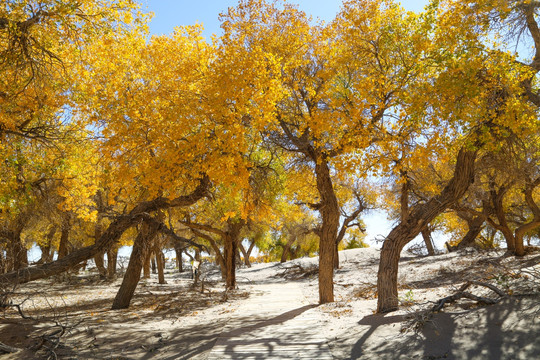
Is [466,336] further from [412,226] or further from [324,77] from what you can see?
[324,77]

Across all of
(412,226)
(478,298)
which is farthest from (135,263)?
(478,298)

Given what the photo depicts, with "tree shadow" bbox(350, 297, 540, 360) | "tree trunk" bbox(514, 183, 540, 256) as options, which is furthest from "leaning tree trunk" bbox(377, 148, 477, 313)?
"tree trunk" bbox(514, 183, 540, 256)

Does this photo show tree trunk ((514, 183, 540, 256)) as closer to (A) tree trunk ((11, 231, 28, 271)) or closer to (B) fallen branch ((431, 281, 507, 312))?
(B) fallen branch ((431, 281, 507, 312))

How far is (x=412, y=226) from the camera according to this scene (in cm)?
933

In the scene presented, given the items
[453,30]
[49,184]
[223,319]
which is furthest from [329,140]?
[49,184]

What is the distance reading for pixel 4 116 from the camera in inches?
376

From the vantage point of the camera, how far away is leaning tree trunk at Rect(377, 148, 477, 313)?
8938 mm

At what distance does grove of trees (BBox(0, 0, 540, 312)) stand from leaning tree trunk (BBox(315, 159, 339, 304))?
0.15ft

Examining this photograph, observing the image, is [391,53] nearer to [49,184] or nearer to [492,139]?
[492,139]

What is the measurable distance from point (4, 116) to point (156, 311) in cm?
668

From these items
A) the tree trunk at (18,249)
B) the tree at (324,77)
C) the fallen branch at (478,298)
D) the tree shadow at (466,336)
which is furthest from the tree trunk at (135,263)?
the fallen branch at (478,298)

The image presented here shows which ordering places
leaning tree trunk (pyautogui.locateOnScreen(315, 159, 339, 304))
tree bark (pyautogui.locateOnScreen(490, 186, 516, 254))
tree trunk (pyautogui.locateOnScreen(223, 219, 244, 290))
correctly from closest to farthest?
leaning tree trunk (pyautogui.locateOnScreen(315, 159, 339, 304)) → tree bark (pyautogui.locateOnScreen(490, 186, 516, 254)) → tree trunk (pyautogui.locateOnScreen(223, 219, 244, 290))

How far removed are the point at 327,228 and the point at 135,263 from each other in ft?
19.8

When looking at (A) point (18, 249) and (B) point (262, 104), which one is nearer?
(B) point (262, 104)
